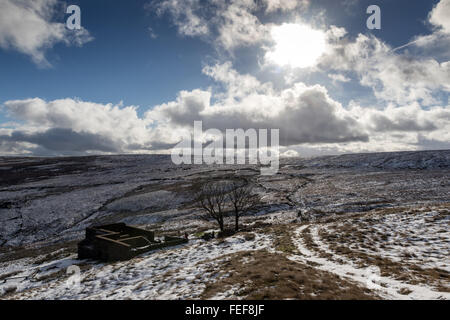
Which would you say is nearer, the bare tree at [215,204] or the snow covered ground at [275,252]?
the snow covered ground at [275,252]

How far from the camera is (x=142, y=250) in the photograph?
22969 millimetres

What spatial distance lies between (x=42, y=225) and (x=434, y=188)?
8019 centimetres

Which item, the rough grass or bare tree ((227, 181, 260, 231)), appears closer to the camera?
the rough grass

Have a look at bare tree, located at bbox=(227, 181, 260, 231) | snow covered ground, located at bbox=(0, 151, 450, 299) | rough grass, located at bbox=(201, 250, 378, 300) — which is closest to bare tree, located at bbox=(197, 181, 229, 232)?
bare tree, located at bbox=(227, 181, 260, 231)

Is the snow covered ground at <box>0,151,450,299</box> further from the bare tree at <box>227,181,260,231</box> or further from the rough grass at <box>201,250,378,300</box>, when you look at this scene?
the bare tree at <box>227,181,260,231</box>

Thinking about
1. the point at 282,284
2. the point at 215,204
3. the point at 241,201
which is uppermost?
the point at 282,284

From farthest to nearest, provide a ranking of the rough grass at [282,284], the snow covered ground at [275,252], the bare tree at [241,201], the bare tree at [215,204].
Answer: the bare tree at [241,201], the bare tree at [215,204], the snow covered ground at [275,252], the rough grass at [282,284]

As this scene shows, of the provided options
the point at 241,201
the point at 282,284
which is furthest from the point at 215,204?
the point at 282,284

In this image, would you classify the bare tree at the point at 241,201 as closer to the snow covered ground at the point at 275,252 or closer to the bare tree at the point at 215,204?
the bare tree at the point at 215,204

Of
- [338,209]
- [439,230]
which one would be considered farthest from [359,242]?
[338,209]

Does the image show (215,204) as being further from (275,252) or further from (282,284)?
(282,284)

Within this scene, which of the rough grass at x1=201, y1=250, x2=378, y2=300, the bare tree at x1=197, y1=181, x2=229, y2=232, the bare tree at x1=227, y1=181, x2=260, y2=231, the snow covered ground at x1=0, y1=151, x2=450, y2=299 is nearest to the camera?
the rough grass at x1=201, y1=250, x2=378, y2=300

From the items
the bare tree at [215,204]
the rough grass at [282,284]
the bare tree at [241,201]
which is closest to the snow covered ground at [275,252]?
the rough grass at [282,284]
